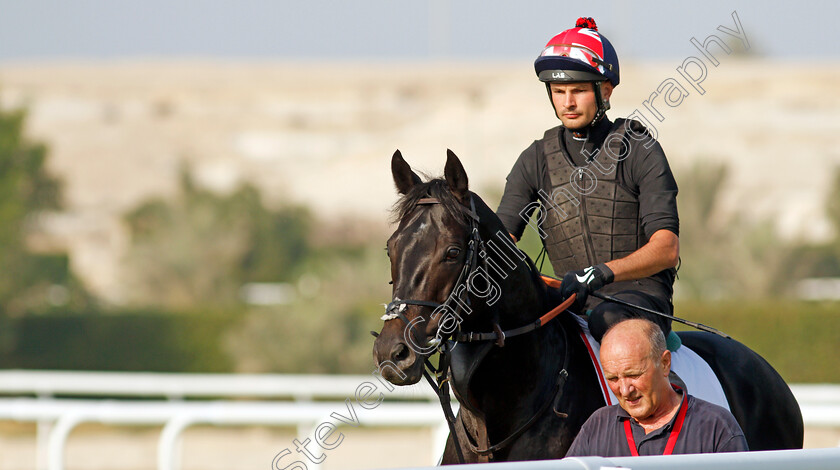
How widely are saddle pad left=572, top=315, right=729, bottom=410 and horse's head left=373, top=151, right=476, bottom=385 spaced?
2.41ft

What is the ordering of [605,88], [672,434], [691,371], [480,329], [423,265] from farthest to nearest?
[605,88] → [691,371] → [480,329] → [423,265] → [672,434]

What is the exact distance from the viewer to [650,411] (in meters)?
3.13

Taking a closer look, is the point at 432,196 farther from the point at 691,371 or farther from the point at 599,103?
the point at 691,371

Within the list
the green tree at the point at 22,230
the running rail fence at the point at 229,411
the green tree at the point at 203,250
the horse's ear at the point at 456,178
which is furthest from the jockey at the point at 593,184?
the green tree at the point at 203,250

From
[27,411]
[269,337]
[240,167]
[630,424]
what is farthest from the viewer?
[240,167]

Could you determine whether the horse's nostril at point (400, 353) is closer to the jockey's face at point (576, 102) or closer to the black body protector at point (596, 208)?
the black body protector at point (596, 208)

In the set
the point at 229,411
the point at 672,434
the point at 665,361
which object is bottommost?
the point at 672,434

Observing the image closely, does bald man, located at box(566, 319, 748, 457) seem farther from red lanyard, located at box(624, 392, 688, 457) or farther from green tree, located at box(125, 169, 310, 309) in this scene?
green tree, located at box(125, 169, 310, 309)

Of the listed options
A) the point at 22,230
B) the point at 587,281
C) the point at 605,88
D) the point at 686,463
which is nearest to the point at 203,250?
the point at 22,230

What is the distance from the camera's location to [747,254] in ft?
88.4

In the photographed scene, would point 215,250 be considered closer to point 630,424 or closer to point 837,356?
point 837,356

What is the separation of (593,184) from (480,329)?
907 mm

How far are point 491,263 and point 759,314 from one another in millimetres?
15015

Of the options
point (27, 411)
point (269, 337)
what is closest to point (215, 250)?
point (269, 337)
